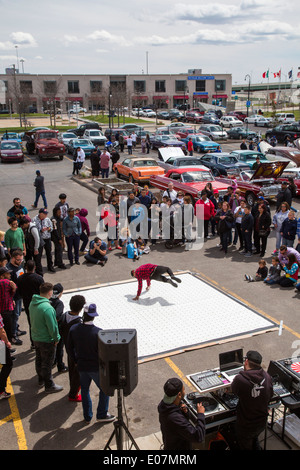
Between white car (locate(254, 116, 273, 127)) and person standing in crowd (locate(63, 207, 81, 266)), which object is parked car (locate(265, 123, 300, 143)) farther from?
person standing in crowd (locate(63, 207, 81, 266))

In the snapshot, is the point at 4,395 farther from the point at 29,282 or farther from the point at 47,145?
the point at 47,145

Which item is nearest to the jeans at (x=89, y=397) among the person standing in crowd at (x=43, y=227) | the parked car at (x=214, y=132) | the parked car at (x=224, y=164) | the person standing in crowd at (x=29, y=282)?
the person standing in crowd at (x=29, y=282)

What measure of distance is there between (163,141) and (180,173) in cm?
1554

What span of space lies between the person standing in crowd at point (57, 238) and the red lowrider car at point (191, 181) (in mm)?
6400

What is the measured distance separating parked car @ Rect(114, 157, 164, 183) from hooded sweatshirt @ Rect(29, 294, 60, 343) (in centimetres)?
1491

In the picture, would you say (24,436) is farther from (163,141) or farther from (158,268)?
(163,141)

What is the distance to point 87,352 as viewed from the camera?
Answer: 5.79m

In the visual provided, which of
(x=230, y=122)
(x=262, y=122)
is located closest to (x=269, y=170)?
(x=230, y=122)

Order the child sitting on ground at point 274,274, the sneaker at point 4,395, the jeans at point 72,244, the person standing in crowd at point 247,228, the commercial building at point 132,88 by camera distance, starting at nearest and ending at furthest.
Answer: the sneaker at point 4,395 < the child sitting on ground at point 274,274 < the jeans at point 72,244 < the person standing in crowd at point 247,228 < the commercial building at point 132,88

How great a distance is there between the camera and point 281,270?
11.1 metres

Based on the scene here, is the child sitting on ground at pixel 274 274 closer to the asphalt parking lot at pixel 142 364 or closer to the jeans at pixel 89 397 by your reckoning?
the asphalt parking lot at pixel 142 364

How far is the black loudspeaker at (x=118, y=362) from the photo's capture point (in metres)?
4.70

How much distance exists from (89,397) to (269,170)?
1436 cm

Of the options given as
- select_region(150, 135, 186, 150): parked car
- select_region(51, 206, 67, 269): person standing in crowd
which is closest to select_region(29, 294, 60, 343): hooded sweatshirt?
select_region(51, 206, 67, 269): person standing in crowd
